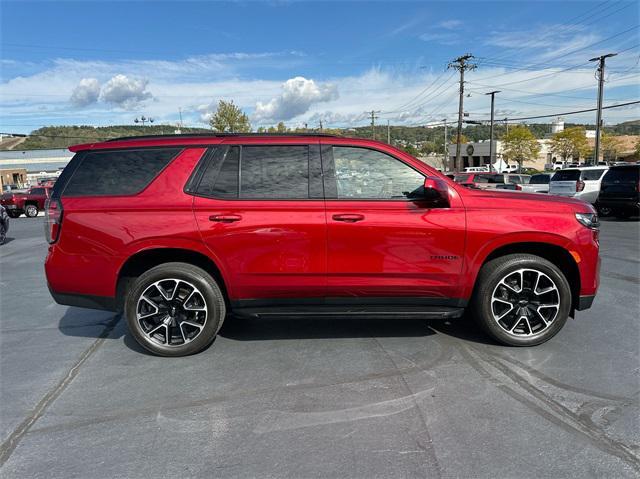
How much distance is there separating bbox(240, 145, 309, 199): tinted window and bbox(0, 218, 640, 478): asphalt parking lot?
1.45 meters

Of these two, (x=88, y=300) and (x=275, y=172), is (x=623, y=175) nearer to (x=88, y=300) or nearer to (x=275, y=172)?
(x=275, y=172)

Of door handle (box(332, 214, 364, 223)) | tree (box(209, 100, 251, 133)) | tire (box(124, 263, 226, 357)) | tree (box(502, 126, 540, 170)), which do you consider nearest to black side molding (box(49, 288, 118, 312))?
tire (box(124, 263, 226, 357))

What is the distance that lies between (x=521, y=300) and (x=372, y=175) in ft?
A: 5.75

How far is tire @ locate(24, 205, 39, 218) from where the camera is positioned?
2228 cm

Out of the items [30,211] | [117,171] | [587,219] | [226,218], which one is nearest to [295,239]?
[226,218]

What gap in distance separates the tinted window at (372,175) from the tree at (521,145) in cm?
7180

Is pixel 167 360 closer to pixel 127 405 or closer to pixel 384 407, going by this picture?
pixel 127 405

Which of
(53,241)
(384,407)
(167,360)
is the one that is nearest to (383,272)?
(384,407)

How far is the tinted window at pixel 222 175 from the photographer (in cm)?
369

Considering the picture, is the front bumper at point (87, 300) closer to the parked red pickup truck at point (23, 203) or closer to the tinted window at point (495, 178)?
the parked red pickup truck at point (23, 203)

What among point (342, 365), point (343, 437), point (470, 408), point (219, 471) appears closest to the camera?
point (219, 471)

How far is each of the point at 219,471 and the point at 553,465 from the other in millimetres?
1838

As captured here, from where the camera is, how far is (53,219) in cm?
368

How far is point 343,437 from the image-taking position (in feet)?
8.54
